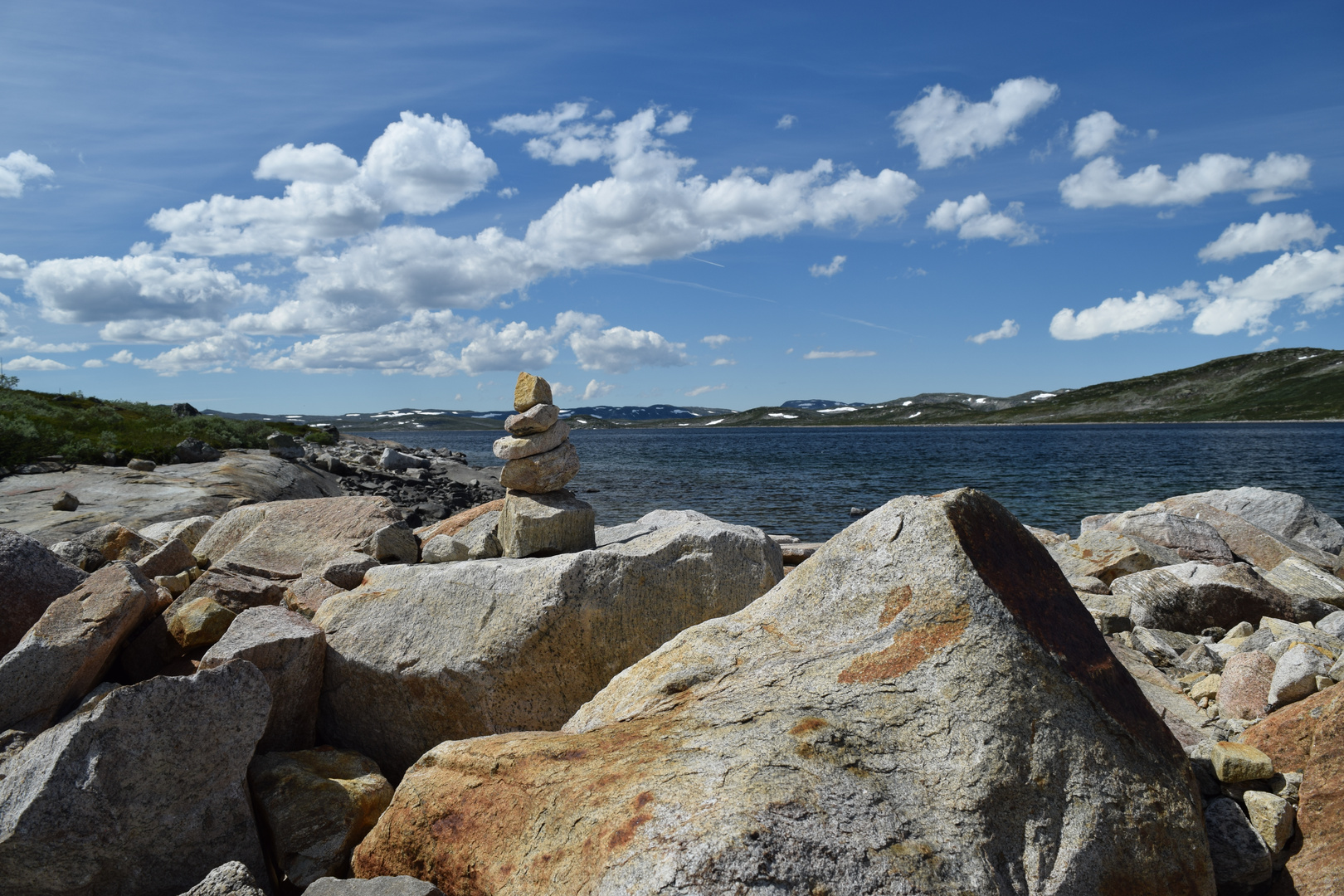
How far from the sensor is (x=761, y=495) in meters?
44.7

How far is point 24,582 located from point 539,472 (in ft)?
18.5

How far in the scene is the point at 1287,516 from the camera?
19891 mm

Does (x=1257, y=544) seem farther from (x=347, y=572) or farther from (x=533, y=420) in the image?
(x=347, y=572)

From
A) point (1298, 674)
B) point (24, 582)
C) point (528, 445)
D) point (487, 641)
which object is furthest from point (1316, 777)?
point (24, 582)

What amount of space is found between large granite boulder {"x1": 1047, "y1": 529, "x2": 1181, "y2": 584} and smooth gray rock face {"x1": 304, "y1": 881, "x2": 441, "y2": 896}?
12.7m

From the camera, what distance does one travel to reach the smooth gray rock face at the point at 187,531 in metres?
12.2

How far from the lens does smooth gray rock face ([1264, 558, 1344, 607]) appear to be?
37.8 feet

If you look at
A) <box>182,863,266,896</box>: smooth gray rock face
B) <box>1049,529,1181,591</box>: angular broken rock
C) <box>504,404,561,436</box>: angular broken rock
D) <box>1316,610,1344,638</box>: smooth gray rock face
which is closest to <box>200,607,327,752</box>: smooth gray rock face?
<box>182,863,266,896</box>: smooth gray rock face

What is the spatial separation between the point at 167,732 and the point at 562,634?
3.44 meters

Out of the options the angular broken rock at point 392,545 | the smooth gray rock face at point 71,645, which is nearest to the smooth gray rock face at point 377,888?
the smooth gray rock face at point 71,645

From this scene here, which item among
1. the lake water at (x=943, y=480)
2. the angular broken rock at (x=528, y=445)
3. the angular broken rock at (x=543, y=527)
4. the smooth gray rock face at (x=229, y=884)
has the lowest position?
the lake water at (x=943, y=480)

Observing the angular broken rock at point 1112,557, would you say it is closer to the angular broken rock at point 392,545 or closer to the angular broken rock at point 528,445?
the angular broken rock at point 528,445

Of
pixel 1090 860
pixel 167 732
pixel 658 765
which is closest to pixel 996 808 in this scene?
pixel 1090 860

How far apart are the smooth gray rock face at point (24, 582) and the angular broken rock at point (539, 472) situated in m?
4.96
